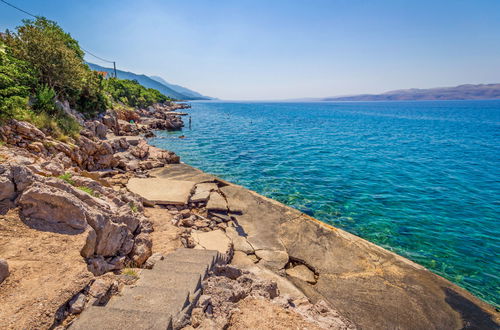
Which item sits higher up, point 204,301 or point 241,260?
→ point 204,301

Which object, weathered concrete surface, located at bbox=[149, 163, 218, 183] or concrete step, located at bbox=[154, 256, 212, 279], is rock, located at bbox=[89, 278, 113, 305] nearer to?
concrete step, located at bbox=[154, 256, 212, 279]

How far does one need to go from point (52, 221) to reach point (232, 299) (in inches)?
161

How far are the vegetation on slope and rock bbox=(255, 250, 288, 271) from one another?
35.5 ft

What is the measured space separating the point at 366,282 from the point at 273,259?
2.93m

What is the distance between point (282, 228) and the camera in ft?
30.6

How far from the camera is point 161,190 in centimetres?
1042

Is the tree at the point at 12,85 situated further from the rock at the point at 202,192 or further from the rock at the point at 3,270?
the rock at the point at 3,270

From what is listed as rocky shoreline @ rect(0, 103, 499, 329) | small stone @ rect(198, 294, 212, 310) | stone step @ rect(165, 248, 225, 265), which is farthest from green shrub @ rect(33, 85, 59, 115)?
small stone @ rect(198, 294, 212, 310)

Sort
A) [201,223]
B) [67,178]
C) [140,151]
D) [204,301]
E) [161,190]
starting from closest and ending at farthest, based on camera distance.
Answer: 1. [204,301]
2. [67,178]
3. [201,223]
4. [161,190]
5. [140,151]

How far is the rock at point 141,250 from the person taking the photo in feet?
17.7

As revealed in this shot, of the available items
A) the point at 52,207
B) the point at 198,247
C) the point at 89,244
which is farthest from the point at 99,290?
the point at 198,247

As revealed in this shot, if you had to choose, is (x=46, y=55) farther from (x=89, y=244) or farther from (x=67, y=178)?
(x=89, y=244)

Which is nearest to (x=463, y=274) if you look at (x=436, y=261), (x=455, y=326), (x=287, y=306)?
(x=436, y=261)

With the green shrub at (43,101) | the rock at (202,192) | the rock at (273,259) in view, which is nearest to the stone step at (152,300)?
the rock at (273,259)
